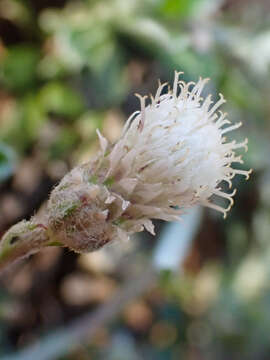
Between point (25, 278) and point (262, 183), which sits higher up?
point (262, 183)

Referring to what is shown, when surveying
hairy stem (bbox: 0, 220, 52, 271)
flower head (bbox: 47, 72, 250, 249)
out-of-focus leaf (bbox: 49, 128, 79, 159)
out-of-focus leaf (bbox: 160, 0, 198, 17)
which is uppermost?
out-of-focus leaf (bbox: 160, 0, 198, 17)

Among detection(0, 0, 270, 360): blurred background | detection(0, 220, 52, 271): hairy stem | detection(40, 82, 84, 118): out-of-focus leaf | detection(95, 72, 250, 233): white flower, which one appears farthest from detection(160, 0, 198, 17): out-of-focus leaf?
detection(0, 220, 52, 271): hairy stem

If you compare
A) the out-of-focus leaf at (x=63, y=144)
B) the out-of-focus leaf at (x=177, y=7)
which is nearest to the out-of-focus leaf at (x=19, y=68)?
the out-of-focus leaf at (x=63, y=144)

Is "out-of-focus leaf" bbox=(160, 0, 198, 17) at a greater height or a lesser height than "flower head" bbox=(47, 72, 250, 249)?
greater

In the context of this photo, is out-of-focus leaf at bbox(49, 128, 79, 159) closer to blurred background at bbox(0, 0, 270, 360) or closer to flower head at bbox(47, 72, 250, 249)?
blurred background at bbox(0, 0, 270, 360)

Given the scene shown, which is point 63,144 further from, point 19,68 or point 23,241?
point 23,241

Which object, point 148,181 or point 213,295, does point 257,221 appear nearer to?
point 213,295

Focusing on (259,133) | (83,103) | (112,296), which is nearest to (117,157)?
(83,103)
